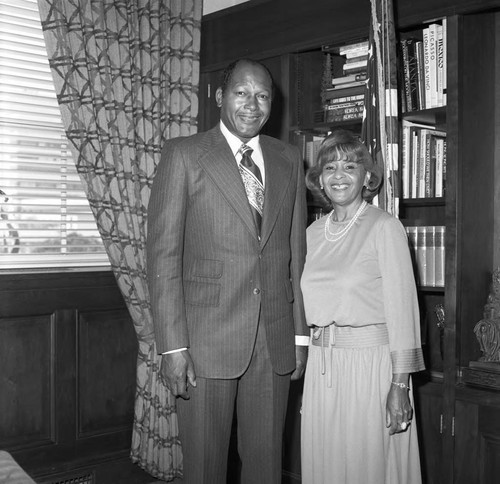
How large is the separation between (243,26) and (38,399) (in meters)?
1.93

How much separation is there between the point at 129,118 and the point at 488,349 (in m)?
1.81

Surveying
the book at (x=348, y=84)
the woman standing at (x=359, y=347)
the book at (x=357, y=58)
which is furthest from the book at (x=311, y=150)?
the woman standing at (x=359, y=347)

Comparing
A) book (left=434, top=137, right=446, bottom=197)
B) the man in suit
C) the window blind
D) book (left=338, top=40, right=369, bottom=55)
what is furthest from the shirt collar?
the window blind

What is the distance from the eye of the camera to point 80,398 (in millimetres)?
3189

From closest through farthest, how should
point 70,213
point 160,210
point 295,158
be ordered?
point 160,210 < point 295,158 < point 70,213

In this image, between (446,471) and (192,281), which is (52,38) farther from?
(446,471)

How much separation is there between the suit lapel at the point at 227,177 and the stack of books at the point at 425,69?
39.3 inches

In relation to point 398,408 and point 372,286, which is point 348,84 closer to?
point 372,286

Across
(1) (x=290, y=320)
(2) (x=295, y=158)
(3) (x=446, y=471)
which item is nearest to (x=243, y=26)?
(2) (x=295, y=158)

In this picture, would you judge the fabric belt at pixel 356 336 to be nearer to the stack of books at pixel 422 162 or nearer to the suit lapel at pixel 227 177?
the suit lapel at pixel 227 177

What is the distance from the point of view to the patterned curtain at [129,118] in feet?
10.0

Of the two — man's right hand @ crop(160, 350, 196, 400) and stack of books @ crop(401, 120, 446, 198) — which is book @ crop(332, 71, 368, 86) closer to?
stack of books @ crop(401, 120, 446, 198)

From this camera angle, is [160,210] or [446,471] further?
[446,471]

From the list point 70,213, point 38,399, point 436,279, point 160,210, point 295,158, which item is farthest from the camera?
point 70,213
